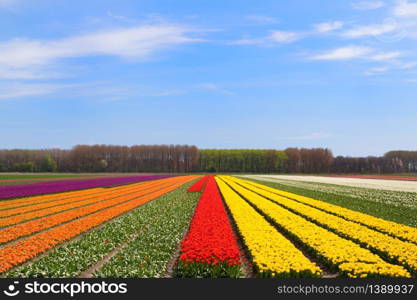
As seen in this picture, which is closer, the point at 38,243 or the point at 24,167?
the point at 38,243

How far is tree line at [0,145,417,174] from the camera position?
504ft

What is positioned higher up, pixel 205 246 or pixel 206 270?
pixel 205 246

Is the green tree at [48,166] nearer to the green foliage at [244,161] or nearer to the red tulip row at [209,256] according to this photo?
the green foliage at [244,161]

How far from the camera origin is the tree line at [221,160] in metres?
154

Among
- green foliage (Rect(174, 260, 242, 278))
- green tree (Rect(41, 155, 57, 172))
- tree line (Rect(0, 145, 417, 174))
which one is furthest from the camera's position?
tree line (Rect(0, 145, 417, 174))

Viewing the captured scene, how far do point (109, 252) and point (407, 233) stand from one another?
12.1 m

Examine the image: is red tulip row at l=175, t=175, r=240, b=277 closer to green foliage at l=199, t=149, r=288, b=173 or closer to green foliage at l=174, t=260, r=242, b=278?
green foliage at l=174, t=260, r=242, b=278

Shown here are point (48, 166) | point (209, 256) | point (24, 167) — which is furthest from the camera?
point (48, 166)

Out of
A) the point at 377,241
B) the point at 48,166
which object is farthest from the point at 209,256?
the point at 48,166

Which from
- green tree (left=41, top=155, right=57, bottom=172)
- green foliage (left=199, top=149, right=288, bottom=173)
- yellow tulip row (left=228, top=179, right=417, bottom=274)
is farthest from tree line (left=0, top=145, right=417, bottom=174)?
yellow tulip row (left=228, top=179, right=417, bottom=274)

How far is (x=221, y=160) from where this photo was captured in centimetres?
15762

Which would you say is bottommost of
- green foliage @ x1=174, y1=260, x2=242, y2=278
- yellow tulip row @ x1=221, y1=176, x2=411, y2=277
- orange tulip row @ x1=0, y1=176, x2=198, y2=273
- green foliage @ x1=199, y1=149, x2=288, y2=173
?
orange tulip row @ x1=0, y1=176, x2=198, y2=273

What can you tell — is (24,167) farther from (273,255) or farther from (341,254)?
(341,254)

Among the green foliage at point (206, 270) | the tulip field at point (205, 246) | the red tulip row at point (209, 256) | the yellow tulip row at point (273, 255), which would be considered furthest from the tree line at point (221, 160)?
the green foliage at point (206, 270)
